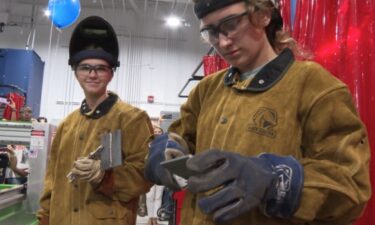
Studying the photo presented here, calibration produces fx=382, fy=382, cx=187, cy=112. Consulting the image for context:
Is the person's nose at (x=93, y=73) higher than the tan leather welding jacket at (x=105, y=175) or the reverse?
higher

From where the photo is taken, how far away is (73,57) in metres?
1.98

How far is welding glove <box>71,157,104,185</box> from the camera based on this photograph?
1.66 metres

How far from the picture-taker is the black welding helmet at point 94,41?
1981 millimetres

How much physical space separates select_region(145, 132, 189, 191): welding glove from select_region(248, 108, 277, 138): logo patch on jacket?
216 millimetres

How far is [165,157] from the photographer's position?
1042mm

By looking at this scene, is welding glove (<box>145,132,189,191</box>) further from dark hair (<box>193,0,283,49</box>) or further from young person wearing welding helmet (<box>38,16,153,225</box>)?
young person wearing welding helmet (<box>38,16,153,225</box>)

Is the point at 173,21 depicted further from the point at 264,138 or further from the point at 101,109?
the point at 264,138

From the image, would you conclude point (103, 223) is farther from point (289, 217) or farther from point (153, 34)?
point (153, 34)

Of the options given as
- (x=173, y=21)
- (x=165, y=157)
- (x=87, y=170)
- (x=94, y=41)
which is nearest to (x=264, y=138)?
(x=165, y=157)

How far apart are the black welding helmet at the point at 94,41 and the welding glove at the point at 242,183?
1303 mm

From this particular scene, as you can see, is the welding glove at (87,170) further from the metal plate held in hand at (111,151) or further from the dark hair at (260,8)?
the dark hair at (260,8)

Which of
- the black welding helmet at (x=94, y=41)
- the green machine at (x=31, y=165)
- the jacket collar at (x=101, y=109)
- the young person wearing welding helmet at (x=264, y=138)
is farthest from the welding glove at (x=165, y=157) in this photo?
the green machine at (x=31, y=165)

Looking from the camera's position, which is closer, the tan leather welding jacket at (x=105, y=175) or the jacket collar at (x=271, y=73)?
the jacket collar at (x=271, y=73)

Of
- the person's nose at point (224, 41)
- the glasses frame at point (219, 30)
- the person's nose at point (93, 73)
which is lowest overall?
the person's nose at point (224, 41)
